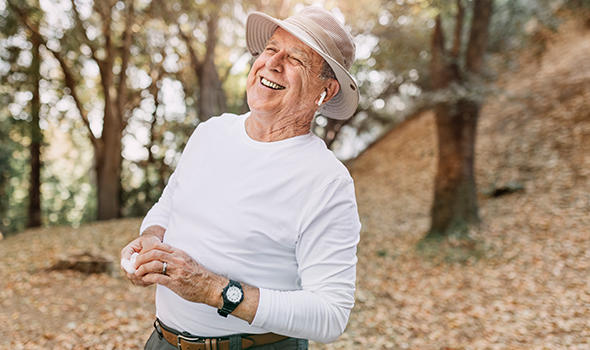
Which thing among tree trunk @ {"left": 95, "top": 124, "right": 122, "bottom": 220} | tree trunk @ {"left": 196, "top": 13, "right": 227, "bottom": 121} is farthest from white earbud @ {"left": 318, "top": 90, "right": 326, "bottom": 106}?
tree trunk @ {"left": 95, "top": 124, "right": 122, "bottom": 220}

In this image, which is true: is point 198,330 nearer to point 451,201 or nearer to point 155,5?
point 451,201

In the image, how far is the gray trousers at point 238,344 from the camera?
1.63 meters

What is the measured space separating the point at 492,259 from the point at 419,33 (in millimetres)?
6350

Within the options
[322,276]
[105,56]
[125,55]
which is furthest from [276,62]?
[105,56]

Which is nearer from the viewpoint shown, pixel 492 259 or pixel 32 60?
pixel 492 259

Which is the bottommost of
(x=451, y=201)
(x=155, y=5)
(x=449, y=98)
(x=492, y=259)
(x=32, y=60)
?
(x=492, y=259)

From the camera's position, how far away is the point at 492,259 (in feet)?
25.0

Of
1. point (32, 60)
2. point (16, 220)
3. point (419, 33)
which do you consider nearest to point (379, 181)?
point (419, 33)

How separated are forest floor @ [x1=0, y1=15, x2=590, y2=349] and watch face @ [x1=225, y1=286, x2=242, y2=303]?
4.09 meters

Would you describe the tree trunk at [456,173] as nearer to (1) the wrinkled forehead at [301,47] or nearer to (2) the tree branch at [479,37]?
(2) the tree branch at [479,37]

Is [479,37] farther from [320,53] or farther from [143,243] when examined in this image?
[143,243]

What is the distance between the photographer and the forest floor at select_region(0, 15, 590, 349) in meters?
5.25

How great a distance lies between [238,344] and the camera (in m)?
1.63

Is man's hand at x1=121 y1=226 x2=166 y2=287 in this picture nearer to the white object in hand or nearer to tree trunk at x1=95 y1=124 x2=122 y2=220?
the white object in hand
